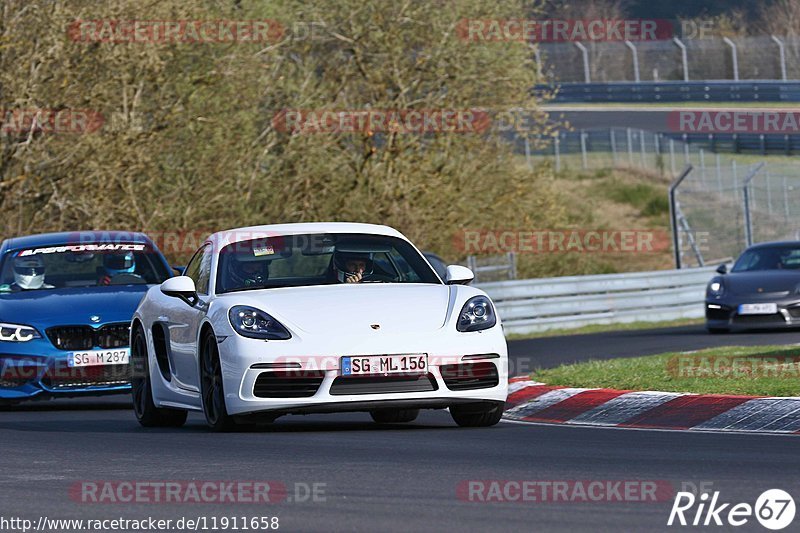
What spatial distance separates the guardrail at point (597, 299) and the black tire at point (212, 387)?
14.8 meters

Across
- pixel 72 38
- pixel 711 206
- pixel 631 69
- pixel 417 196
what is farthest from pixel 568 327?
pixel 631 69

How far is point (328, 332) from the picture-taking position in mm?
9789

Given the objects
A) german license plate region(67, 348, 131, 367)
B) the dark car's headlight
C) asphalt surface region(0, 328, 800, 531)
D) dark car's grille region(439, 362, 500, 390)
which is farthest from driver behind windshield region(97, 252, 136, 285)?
the dark car's headlight

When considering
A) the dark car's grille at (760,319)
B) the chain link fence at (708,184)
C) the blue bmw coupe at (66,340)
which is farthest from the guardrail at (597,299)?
the blue bmw coupe at (66,340)

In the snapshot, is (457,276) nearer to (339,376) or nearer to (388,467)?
(339,376)

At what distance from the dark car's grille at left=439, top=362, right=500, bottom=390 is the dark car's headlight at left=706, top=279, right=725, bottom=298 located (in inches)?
505

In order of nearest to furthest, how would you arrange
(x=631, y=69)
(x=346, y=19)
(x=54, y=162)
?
(x=54, y=162)
(x=346, y=19)
(x=631, y=69)

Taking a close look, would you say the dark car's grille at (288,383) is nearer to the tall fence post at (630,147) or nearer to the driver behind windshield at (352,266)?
the driver behind windshield at (352,266)

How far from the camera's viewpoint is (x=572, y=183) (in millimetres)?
48594

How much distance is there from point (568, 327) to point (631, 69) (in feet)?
148

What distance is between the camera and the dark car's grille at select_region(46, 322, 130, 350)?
13.5m

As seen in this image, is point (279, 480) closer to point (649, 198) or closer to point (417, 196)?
point (417, 196)

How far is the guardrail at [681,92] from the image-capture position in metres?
56.1

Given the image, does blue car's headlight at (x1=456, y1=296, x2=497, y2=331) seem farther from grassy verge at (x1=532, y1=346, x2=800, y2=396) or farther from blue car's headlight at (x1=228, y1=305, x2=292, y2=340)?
grassy verge at (x1=532, y1=346, x2=800, y2=396)
